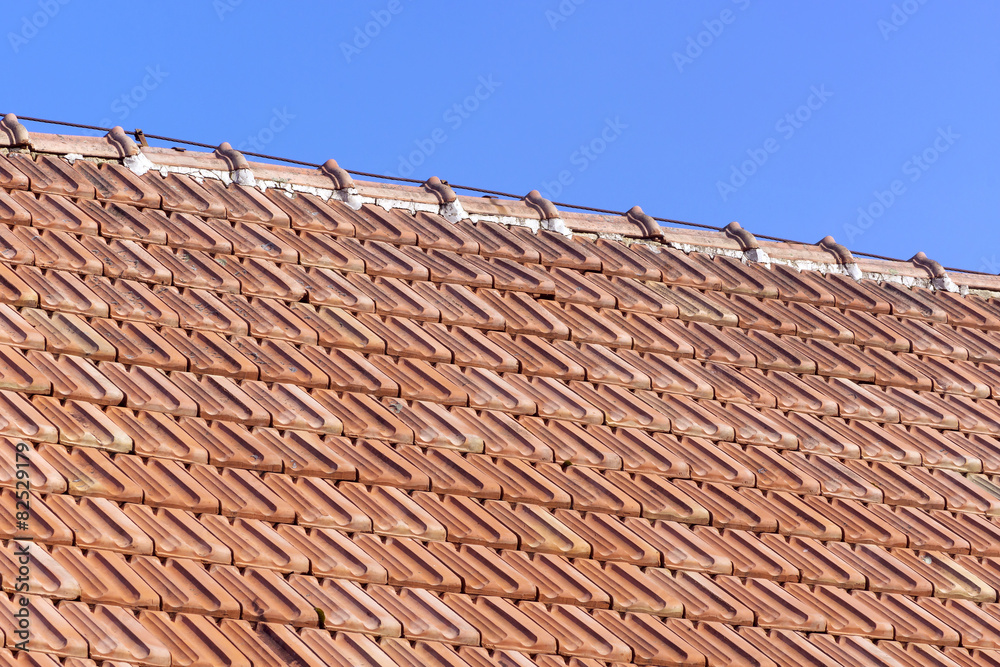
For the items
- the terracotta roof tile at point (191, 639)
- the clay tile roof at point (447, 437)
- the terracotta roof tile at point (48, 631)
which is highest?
the clay tile roof at point (447, 437)

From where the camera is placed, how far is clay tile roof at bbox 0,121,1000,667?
4.30m

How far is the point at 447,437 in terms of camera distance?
5.30 m

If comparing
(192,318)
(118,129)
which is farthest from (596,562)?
(118,129)

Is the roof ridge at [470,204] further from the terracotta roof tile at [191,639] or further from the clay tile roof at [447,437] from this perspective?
the terracotta roof tile at [191,639]

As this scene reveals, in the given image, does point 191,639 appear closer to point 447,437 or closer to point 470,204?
point 447,437

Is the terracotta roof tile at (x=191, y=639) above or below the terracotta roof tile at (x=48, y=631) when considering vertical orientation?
above

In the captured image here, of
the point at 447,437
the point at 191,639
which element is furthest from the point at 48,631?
the point at 447,437

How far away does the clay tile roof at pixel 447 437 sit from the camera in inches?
169

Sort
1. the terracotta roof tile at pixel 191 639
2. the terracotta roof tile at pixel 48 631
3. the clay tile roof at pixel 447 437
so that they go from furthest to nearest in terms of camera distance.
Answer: the clay tile roof at pixel 447 437 < the terracotta roof tile at pixel 191 639 < the terracotta roof tile at pixel 48 631

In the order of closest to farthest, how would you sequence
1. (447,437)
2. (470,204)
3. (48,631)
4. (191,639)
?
1. (48,631)
2. (191,639)
3. (447,437)
4. (470,204)

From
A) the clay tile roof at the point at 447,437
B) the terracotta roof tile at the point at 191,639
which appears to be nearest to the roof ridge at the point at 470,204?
the clay tile roof at the point at 447,437

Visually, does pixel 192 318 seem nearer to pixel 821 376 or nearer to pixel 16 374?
pixel 16 374

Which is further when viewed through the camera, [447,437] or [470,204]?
[470,204]

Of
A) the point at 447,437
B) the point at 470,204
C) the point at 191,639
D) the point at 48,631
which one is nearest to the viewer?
the point at 48,631
